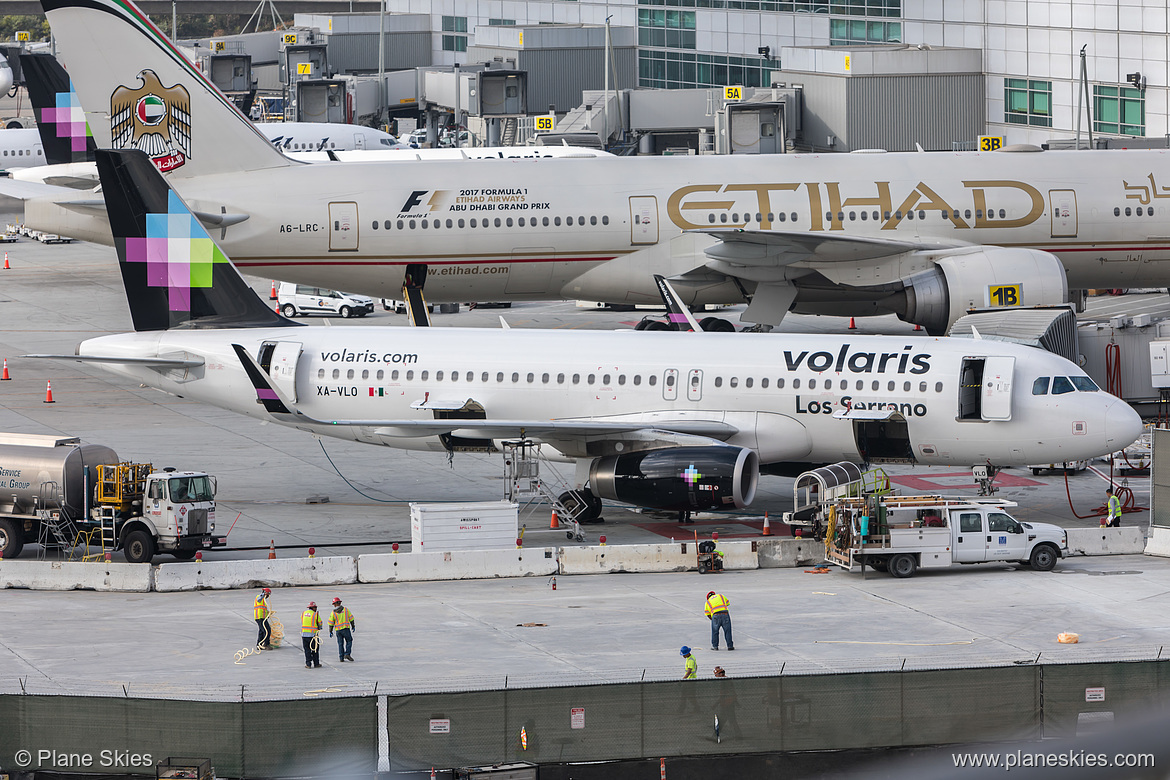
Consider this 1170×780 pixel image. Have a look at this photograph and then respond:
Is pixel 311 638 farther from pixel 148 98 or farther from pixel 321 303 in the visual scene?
pixel 321 303

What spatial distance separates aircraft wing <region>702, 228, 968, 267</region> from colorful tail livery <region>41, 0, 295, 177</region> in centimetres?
1470

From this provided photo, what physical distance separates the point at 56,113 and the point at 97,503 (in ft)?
138

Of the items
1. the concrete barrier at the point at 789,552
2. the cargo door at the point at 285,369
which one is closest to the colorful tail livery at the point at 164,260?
the cargo door at the point at 285,369

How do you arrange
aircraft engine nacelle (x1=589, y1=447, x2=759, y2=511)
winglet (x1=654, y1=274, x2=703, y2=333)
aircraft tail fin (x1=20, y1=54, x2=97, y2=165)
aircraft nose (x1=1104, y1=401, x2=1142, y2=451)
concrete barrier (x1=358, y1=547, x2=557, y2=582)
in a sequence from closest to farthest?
concrete barrier (x1=358, y1=547, x2=557, y2=582), aircraft engine nacelle (x1=589, y1=447, x2=759, y2=511), aircraft nose (x1=1104, y1=401, x2=1142, y2=451), winglet (x1=654, y1=274, x2=703, y2=333), aircraft tail fin (x1=20, y1=54, x2=97, y2=165)

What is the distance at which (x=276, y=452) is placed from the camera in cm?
4212

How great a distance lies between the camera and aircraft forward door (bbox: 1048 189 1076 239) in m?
47.9

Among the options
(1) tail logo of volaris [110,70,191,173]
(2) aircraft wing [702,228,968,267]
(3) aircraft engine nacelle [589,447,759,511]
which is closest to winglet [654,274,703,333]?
(2) aircraft wing [702,228,968,267]

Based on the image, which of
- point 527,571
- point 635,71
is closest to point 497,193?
point 527,571

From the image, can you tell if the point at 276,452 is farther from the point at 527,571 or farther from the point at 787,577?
the point at 787,577

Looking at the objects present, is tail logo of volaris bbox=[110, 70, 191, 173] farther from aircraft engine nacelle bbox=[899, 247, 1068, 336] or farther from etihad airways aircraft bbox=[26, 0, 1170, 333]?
aircraft engine nacelle bbox=[899, 247, 1068, 336]

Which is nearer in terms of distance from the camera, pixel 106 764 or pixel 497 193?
pixel 106 764

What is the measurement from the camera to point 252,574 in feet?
97.9

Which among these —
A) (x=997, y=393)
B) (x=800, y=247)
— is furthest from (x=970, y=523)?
(x=800, y=247)

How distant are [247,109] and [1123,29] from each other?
64.8m
